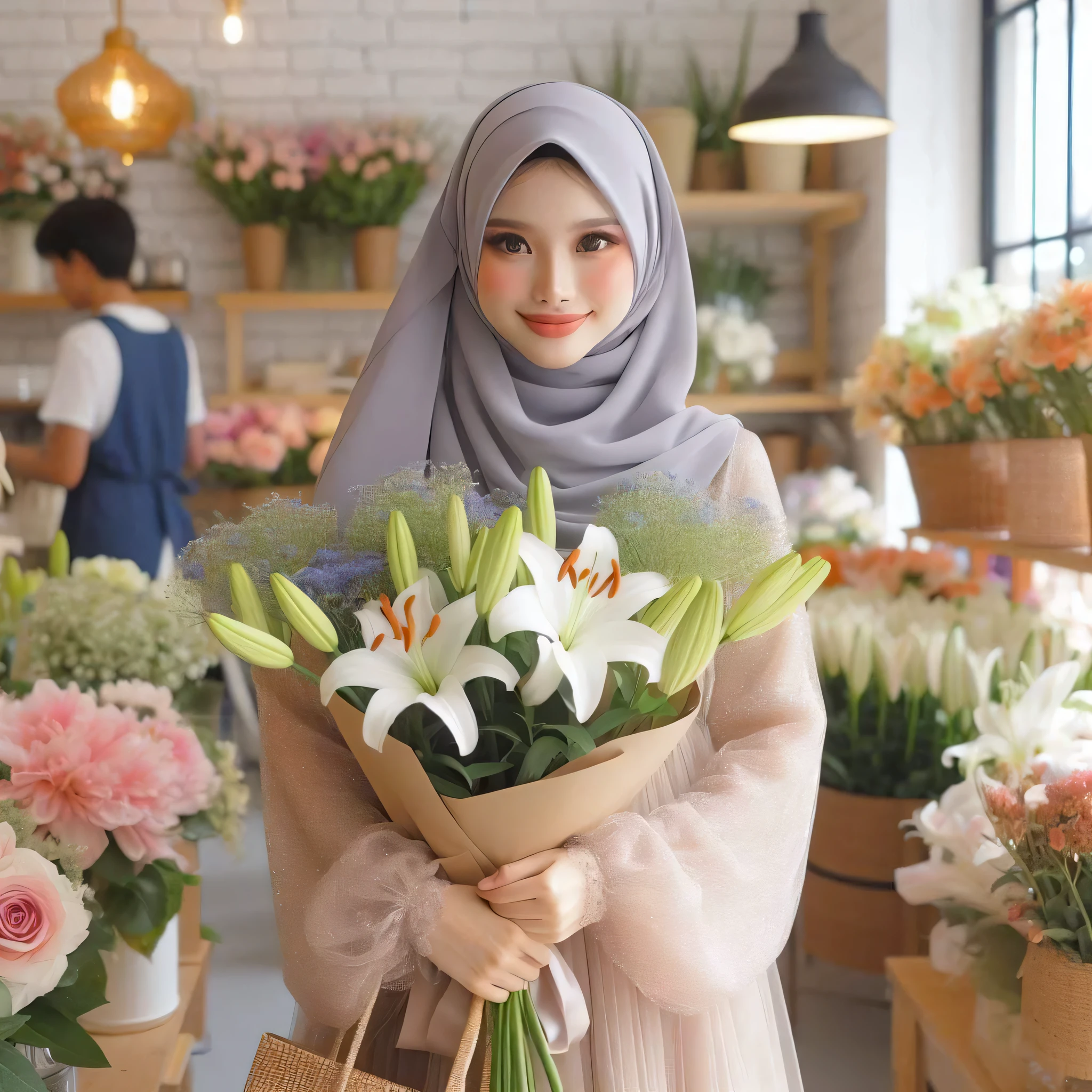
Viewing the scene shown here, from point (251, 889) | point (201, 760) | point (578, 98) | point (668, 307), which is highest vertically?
point (578, 98)

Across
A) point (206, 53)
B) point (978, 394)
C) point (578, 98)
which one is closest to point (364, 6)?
point (206, 53)

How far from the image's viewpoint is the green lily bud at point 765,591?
0.72m

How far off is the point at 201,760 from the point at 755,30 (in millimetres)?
3546

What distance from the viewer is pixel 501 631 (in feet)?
2.17

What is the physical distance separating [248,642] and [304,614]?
0.03 meters

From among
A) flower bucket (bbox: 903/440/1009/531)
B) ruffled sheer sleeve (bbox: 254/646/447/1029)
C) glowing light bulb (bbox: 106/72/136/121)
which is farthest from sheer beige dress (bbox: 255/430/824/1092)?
glowing light bulb (bbox: 106/72/136/121)

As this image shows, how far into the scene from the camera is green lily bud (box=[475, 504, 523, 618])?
2.17ft

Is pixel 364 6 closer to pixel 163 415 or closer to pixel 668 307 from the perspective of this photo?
pixel 163 415

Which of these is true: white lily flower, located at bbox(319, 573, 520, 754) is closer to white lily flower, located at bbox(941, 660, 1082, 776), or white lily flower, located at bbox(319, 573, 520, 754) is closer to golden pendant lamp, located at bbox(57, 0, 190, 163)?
white lily flower, located at bbox(941, 660, 1082, 776)

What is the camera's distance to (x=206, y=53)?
402 cm

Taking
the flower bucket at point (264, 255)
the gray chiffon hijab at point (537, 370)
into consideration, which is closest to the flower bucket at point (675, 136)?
the flower bucket at point (264, 255)

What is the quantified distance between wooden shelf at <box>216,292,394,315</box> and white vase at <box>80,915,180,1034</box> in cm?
286

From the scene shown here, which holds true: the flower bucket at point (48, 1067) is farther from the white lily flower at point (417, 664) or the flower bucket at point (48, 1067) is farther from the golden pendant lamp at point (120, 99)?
the golden pendant lamp at point (120, 99)

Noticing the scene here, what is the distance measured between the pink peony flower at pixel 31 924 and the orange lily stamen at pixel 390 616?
341mm
